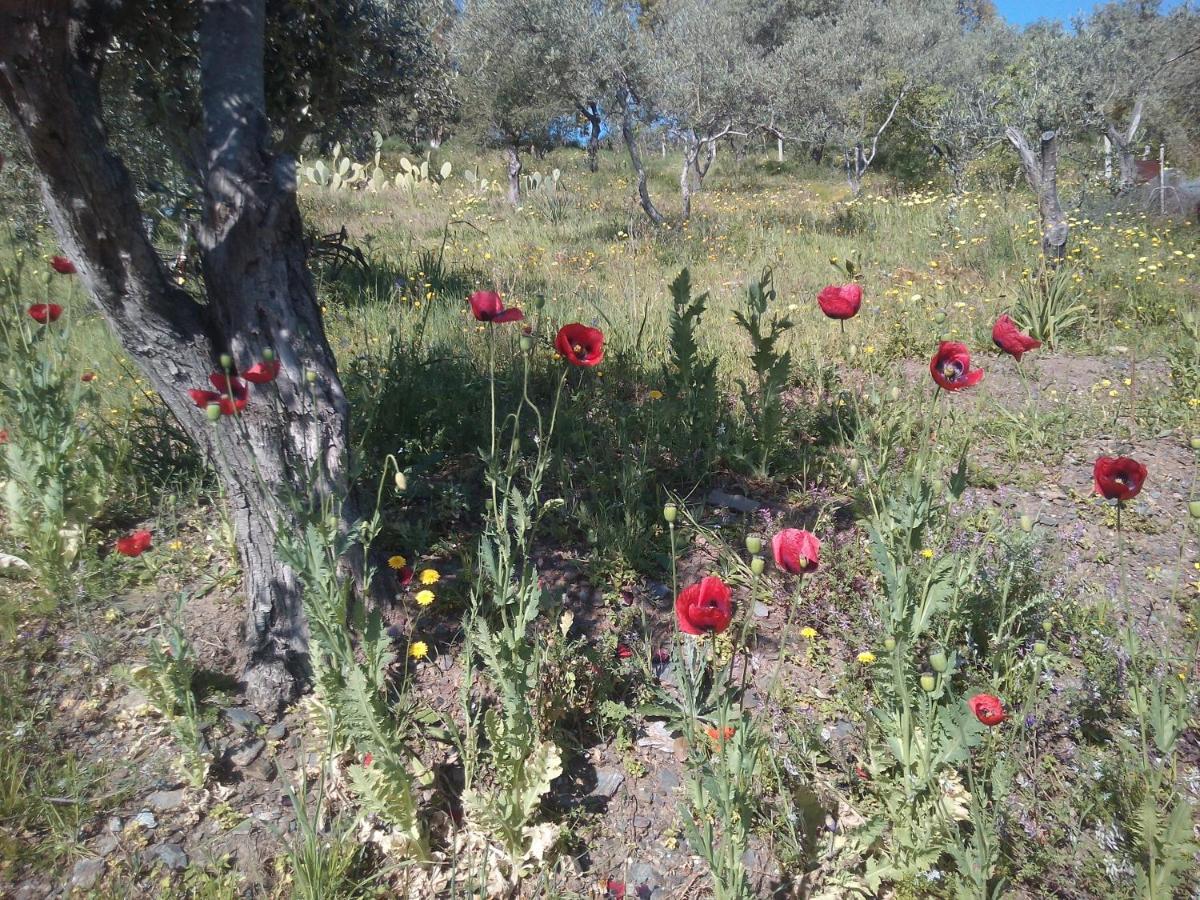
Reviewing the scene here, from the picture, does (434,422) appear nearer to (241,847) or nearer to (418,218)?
(241,847)

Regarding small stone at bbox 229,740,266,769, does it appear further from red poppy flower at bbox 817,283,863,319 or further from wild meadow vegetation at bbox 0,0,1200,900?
red poppy flower at bbox 817,283,863,319

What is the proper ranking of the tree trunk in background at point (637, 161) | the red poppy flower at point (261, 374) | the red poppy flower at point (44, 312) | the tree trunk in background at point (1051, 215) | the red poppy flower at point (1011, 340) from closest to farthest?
the red poppy flower at point (261, 374) < the red poppy flower at point (1011, 340) < the red poppy flower at point (44, 312) < the tree trunk in background at point (1051, 215) < the tree trunk in background at point (637, 161)

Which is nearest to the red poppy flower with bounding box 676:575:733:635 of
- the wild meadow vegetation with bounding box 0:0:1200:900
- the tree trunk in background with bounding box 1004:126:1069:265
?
the wild meadow vegetation with bounding box 0:0:1200:900

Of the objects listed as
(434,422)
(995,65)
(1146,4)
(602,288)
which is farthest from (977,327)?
(1146,4)

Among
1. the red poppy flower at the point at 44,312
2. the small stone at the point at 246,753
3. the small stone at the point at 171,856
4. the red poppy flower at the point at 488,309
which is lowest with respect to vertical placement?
the small stone at the point at 171,856

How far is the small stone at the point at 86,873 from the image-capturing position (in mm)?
1648

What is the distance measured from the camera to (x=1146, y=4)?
854 inches

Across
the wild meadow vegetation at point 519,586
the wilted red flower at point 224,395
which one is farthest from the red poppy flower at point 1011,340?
the wilted red flower at point 224,395

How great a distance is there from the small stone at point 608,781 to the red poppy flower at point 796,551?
2.93 ft

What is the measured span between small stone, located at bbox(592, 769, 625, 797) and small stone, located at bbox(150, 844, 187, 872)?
101cm

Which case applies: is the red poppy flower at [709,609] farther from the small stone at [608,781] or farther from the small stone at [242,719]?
the small stone at [242,719]

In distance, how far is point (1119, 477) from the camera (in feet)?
5.57

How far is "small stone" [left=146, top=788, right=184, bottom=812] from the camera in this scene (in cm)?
184

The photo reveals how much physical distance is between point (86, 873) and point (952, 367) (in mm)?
2457
